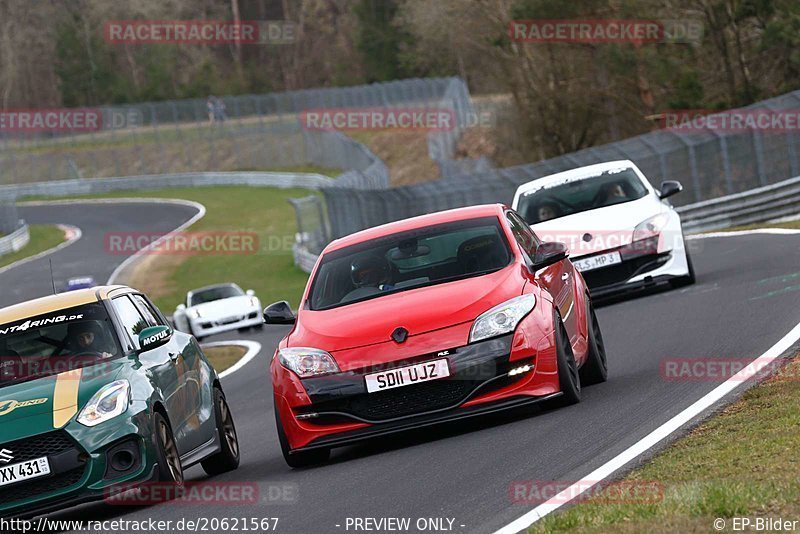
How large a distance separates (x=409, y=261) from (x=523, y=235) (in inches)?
42.7

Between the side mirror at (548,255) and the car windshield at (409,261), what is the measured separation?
214mm

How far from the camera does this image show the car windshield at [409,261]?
10623 millimetres

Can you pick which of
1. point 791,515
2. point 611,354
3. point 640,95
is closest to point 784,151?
point 640,95

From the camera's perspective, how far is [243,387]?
19.3m

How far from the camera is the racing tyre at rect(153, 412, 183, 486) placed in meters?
9.22

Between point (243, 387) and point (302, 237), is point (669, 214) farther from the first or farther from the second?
point (302, 237)

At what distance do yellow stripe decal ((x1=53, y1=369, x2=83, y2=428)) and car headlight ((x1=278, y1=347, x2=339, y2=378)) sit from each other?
139 cm

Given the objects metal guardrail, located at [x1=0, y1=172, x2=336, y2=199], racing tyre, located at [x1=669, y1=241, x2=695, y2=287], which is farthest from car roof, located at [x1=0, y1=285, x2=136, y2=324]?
metal guardrail, located at [x1=0, y1=172, x2=336, y2=199]

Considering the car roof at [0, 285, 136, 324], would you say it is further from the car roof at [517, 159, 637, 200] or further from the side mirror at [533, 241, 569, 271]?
the car roof at [517, 159, 637, 200]

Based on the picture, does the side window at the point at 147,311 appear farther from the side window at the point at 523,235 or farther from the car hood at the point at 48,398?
the side window at the point at 523,235

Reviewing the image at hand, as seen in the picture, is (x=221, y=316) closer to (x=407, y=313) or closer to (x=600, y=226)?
(x=600, y=226)

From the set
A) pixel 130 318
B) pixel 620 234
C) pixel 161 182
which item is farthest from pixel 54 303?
pixel 161 182

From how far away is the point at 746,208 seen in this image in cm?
3166

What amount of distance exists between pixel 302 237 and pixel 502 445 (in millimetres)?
37037
